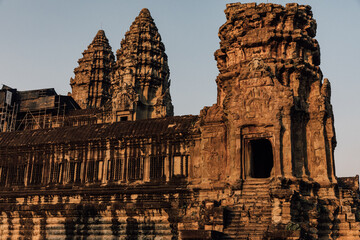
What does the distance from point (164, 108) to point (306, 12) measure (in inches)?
1089

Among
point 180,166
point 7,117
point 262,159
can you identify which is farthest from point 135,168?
point 7,117

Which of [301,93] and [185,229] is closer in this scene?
[185,229]

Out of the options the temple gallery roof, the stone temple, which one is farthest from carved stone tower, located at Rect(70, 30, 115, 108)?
the stone temple

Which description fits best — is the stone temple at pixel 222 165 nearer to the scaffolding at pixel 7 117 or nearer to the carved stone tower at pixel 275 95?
the carved stone tower at pixel 275 95

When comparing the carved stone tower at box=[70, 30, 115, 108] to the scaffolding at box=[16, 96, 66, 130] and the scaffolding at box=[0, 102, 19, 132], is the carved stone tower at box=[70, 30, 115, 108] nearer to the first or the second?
the scaffolding at box=[16, 96, 66, 130]

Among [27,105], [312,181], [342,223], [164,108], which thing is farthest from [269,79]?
[27,105]

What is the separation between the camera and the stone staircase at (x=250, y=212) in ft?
66.2

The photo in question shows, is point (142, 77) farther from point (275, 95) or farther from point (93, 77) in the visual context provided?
point (275, 95)

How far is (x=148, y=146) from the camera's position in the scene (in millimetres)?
27375

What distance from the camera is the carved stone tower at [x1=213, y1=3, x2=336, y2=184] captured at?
23.1 meters

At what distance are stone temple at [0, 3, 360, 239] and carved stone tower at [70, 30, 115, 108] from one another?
1294 inches

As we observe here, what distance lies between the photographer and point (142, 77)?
2132 inches

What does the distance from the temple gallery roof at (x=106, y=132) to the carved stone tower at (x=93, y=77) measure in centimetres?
3246

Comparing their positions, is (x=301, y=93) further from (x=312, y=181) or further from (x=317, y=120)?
(x=312, y=181)
